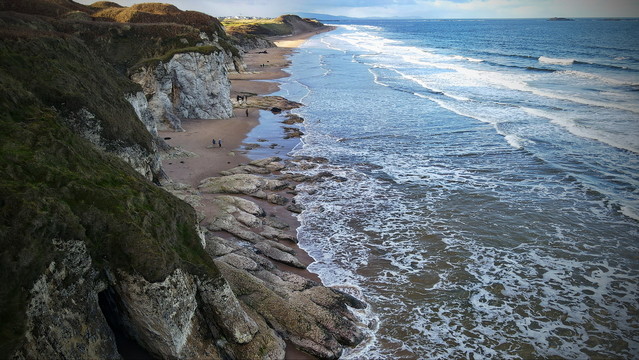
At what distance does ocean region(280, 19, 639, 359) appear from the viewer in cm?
1327

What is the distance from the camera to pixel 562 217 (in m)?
20.6

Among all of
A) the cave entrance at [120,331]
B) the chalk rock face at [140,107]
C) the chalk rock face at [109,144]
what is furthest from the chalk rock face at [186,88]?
the cave entrance at [120,331]

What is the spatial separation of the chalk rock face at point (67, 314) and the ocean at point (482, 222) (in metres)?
6.61

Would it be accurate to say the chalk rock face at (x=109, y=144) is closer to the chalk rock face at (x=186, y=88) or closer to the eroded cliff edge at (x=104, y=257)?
the eroded cliff edge at (x=104, y=257)

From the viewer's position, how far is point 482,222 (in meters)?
20.1

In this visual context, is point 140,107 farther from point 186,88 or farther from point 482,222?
point 482,222

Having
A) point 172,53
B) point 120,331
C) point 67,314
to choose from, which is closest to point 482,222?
point 120,331

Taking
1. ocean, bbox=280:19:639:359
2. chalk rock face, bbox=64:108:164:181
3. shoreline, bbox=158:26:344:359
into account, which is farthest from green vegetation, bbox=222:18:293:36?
chalk rock face, bbox=64:108:164:181

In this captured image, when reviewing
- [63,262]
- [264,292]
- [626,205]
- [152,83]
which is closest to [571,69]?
[626,205]

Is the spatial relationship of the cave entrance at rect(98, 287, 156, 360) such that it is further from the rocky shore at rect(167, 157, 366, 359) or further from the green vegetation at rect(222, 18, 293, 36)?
the green vegetation at rect(222, 18, 293, 36)

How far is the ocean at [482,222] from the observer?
1327 centimetres

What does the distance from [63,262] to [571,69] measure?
75807mm

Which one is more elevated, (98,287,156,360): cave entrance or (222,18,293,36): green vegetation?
(222,18,293,36): green vegetation

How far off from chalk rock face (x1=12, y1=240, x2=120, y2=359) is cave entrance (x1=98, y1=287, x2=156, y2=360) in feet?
2.57
